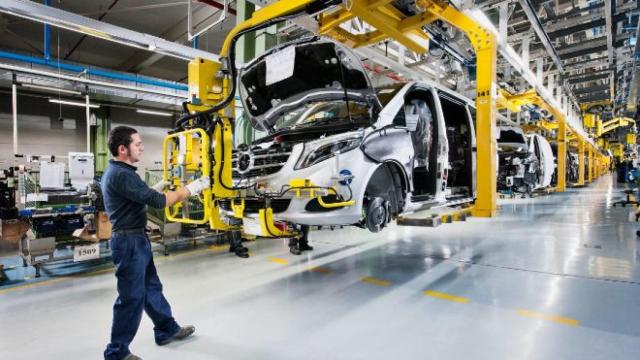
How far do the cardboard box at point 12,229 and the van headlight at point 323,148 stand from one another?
3721 millimetres

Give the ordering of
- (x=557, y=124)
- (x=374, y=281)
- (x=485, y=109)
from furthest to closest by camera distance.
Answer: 1. (x=557, y=124)
2. (x=485, y=109)
3. (x=374, y=281)

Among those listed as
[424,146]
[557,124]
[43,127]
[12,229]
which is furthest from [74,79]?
[557,124]

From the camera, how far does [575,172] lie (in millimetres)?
18188

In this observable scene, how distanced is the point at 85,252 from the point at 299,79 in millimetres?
3311

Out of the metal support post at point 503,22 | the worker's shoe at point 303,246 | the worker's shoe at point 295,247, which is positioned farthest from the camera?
the metal support post at point 503,22

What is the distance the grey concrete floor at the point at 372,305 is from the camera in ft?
7.39

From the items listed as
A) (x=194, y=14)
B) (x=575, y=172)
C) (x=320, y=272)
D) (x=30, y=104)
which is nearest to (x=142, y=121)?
(x=30, y=104)

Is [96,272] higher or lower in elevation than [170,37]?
lower

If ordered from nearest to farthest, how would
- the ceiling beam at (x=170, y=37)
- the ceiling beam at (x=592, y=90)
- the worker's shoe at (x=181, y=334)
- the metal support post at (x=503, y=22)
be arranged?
the worker's shoe at (x=181, y=334), the metal support post at (x=503, y=22), the ceiling beam at (x=170, y=37), the ceiling beam at (x=592, y=90)

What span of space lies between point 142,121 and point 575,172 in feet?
70.0

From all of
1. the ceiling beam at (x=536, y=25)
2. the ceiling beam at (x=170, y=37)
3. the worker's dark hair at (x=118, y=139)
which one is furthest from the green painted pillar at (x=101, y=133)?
the ceiling beam at (x=536, y=25)

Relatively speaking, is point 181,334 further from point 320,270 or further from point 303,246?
point 303,246

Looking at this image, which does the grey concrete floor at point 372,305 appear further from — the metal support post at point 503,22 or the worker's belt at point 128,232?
the metal support post at point 503,22

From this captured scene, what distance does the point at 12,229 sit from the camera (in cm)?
415
